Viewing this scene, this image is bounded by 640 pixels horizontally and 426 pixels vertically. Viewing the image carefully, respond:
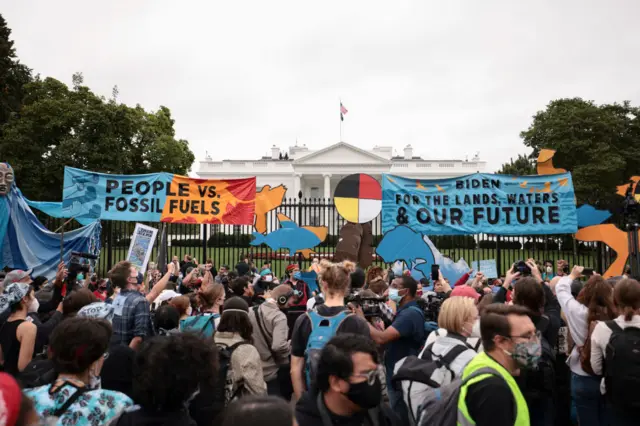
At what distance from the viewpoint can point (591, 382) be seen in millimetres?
3600

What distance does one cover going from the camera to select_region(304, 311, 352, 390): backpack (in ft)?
10.6

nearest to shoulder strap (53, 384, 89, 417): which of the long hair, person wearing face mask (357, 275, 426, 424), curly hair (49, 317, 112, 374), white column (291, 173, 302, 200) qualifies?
curly hair (49, 317, 112, 374)

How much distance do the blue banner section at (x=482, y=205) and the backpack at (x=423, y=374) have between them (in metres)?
6.45

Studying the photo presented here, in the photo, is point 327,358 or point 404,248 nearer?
point 327,358

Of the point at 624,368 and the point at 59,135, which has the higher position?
the point at 59,135

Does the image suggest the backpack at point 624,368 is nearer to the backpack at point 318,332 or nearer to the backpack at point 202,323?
the backpack at point 318,332

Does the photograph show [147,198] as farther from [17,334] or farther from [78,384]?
[78,384]

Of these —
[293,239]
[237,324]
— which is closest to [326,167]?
[293,239]

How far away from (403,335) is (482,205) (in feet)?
20.7

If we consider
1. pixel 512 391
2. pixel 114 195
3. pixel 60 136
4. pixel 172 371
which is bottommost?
pixel 512 391

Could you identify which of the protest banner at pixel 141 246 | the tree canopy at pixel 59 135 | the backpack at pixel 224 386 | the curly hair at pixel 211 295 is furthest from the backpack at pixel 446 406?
the tree canopy at pixel 59 135

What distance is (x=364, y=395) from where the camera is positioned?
1.97 m

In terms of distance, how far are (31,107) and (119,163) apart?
16.7 feet

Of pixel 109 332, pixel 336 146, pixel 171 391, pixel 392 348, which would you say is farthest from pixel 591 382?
pixel 336 146
